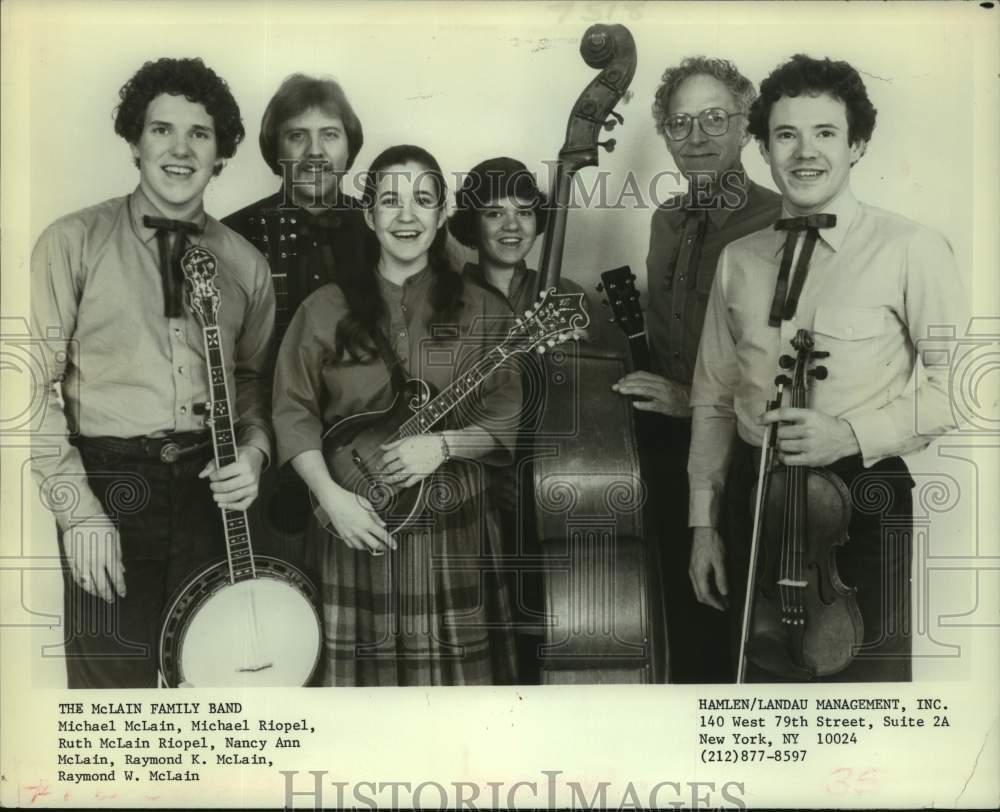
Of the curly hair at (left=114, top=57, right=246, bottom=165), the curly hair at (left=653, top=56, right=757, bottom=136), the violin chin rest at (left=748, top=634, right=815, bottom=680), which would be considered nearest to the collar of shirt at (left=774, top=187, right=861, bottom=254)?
the curly hair at (left=653, top=56, right=757, bottom=136)

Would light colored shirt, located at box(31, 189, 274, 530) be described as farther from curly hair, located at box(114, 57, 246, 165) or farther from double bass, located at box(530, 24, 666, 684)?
double bass, located at box(530, 24, 666, 684)

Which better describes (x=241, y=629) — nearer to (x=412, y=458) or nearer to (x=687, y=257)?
(x=412, y=458)

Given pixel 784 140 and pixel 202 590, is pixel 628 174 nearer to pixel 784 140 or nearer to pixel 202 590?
pixel 784 140

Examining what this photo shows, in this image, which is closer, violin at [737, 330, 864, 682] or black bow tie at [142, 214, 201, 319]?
violin at [737, 330, 864, 682]

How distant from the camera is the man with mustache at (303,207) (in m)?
4.42

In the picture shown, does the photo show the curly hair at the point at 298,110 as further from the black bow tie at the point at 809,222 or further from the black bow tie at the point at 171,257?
the black bow tie at the point at 809,222

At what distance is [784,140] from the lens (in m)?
4.42

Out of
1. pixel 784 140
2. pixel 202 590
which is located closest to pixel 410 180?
pixel 784 140

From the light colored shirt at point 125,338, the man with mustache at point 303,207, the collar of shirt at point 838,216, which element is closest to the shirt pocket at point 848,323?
the collar of shirt at point 838,216

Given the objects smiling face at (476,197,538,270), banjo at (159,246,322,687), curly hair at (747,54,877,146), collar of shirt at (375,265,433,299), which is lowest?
banjo at (159,246,322,687)

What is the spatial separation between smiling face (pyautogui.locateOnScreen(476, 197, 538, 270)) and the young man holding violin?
705 mm

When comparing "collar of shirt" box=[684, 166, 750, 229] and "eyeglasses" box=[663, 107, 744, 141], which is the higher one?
"eyeglasses" box=[663, 107, 744, 141]

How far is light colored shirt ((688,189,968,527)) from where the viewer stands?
4.38 m

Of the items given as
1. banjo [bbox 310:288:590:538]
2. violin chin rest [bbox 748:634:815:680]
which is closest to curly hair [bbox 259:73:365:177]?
banjo [bbox 310:288:590:538]
